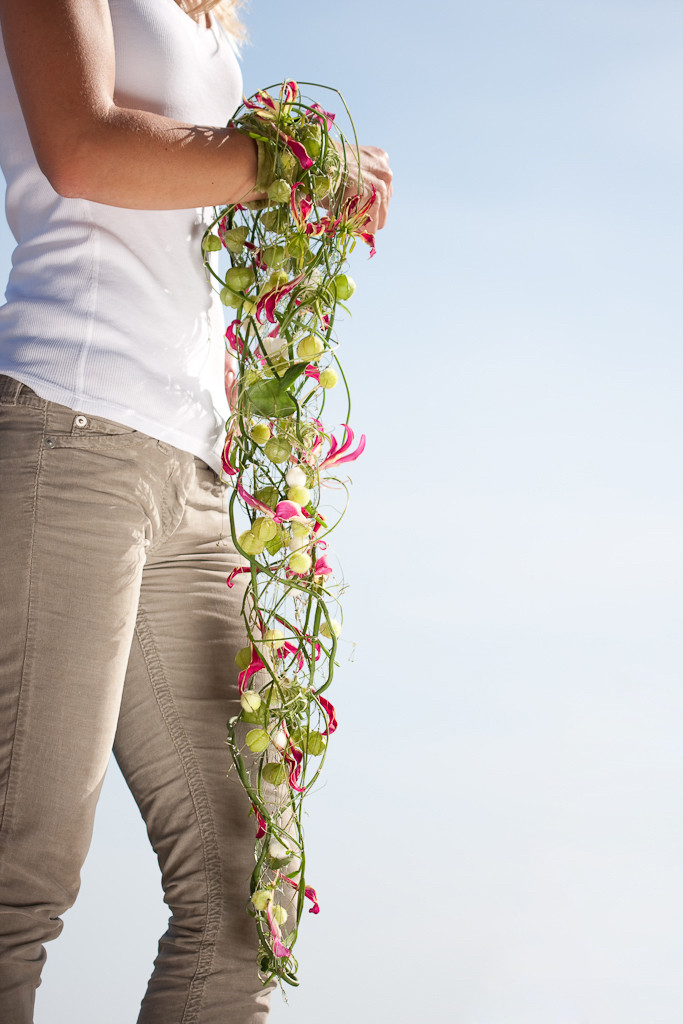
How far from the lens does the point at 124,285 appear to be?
0.91 meters

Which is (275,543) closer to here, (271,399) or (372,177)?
(271,399)

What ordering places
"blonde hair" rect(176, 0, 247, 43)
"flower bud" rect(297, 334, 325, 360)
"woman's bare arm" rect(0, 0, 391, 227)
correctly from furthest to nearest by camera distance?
"blonde hair" rect(176, 0, 247, 43) < "flower bud" rect(297, 334, 325, 360) < "woman's bare arm" rect(0, 0, 391, 227)

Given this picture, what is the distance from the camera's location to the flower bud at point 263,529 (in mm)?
890

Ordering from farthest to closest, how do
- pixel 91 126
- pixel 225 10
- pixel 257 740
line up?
pixel 225 10
pixel 257 740
pixel 91 126

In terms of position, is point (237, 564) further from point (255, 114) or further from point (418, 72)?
point (418, 72)

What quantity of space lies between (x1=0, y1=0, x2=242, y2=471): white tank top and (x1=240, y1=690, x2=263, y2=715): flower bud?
217 mm

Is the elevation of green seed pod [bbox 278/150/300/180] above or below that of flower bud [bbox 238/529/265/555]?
above

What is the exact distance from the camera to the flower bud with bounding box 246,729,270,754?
2.95 feet

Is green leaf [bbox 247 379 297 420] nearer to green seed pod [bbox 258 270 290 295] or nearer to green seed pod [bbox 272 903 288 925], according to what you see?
green seed pod [bbox 258 270 290 295]

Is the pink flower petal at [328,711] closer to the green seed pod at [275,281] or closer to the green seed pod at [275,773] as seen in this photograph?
the green seed pod at [275,773]

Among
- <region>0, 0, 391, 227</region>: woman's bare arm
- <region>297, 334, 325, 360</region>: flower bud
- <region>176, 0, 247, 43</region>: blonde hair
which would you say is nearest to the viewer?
<region>0, 0, 391, 227</region>: woman's bare arm

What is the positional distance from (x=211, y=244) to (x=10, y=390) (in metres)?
0.23

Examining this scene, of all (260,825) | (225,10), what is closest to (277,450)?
(260,825)

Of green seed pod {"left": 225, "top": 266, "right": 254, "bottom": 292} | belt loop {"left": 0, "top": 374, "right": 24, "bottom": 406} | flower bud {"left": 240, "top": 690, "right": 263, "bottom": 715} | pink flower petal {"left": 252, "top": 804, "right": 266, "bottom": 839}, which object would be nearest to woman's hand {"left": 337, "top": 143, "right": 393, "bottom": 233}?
green seed pod {"left": 225, "top": 266, "right": 254, "bottom": 292}
